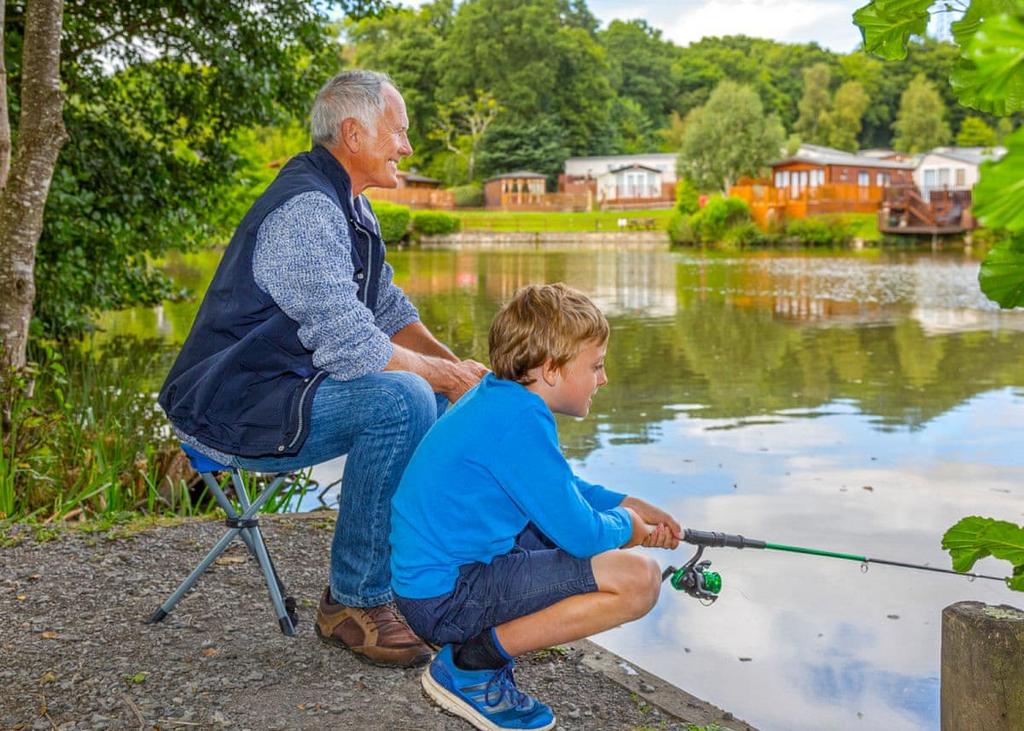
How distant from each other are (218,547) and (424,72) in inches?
3158

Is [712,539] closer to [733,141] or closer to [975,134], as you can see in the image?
[733,141]

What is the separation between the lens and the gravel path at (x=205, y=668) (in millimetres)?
2748

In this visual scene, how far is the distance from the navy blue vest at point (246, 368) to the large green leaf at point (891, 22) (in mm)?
1688

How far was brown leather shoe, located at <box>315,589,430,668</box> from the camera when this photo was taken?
307 cm

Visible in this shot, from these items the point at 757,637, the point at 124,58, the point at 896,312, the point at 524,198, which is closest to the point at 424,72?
the point at 524,198

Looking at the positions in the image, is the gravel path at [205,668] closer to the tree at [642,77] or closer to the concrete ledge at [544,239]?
the concrete ledge at [544,239]

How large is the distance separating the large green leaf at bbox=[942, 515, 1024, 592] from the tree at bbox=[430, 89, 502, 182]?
240ft

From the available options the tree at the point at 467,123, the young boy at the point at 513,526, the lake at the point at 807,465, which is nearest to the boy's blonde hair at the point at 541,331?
the young boy at the point at 513,526

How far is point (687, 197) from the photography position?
2143 inches

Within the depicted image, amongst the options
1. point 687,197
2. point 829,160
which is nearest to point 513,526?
point 687,197

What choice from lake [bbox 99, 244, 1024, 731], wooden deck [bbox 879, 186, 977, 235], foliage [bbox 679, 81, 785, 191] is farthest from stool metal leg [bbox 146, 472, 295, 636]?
foliage [bbox 679, 81, 785, 191]

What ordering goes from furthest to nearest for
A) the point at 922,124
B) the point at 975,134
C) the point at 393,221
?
the point at 975,134, the point at 922,124, the point at 393,221

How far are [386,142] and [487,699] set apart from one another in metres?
1.50

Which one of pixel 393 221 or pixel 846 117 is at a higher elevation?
pixel 846 117
